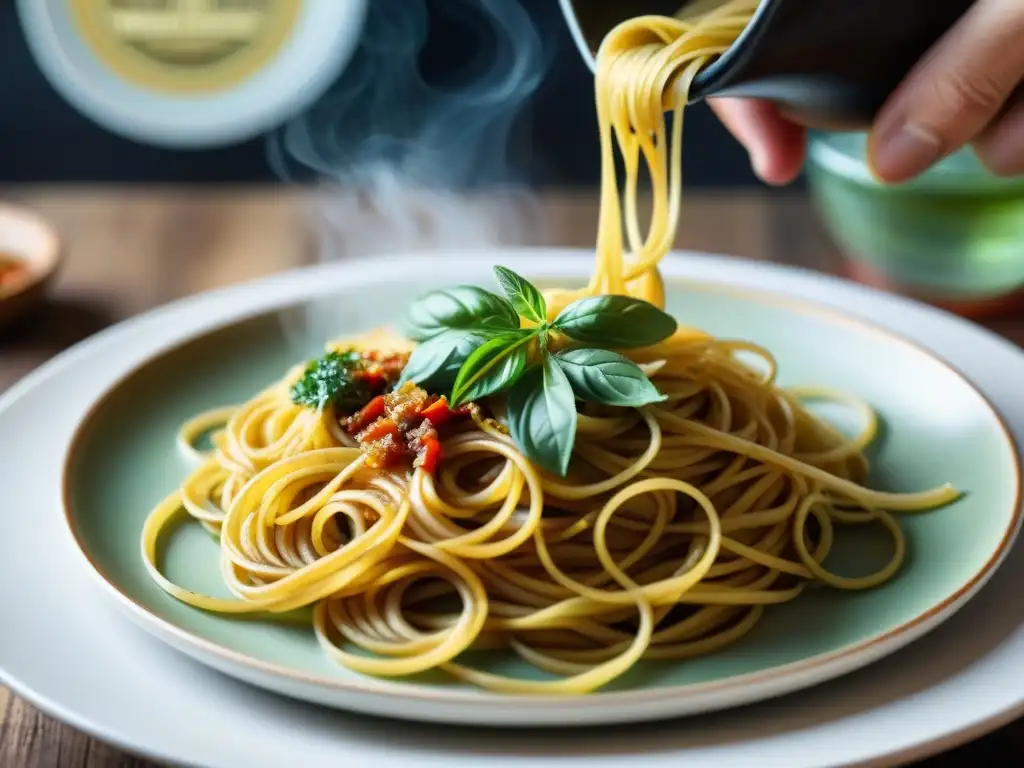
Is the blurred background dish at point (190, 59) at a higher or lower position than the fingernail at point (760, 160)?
lower

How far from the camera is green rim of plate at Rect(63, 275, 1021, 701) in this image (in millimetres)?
2123

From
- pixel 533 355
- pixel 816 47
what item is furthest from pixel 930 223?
pixel 533 355

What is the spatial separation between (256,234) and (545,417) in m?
2.84

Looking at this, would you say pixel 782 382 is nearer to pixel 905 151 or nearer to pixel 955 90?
pixel 905 151

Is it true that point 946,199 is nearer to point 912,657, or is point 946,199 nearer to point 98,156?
point 912,657

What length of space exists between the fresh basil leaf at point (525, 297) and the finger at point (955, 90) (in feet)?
2.73

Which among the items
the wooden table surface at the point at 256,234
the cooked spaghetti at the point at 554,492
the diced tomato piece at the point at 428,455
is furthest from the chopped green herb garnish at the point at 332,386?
the wooden table surface at the point at 256,234

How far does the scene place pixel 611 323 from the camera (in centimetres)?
245

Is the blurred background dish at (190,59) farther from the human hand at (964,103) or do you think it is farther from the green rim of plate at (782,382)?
the human hand at (964,103)

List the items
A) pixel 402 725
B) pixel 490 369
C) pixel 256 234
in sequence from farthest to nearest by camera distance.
Answer: pixel 256 234, pixel 490 369, pixel 402 725

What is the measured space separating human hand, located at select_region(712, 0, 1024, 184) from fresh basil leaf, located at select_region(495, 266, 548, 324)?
832 millimetres

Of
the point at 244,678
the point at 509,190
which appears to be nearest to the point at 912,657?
the point at 244,678

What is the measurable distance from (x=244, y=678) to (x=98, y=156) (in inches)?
192

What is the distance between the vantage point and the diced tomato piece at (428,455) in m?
2.43
